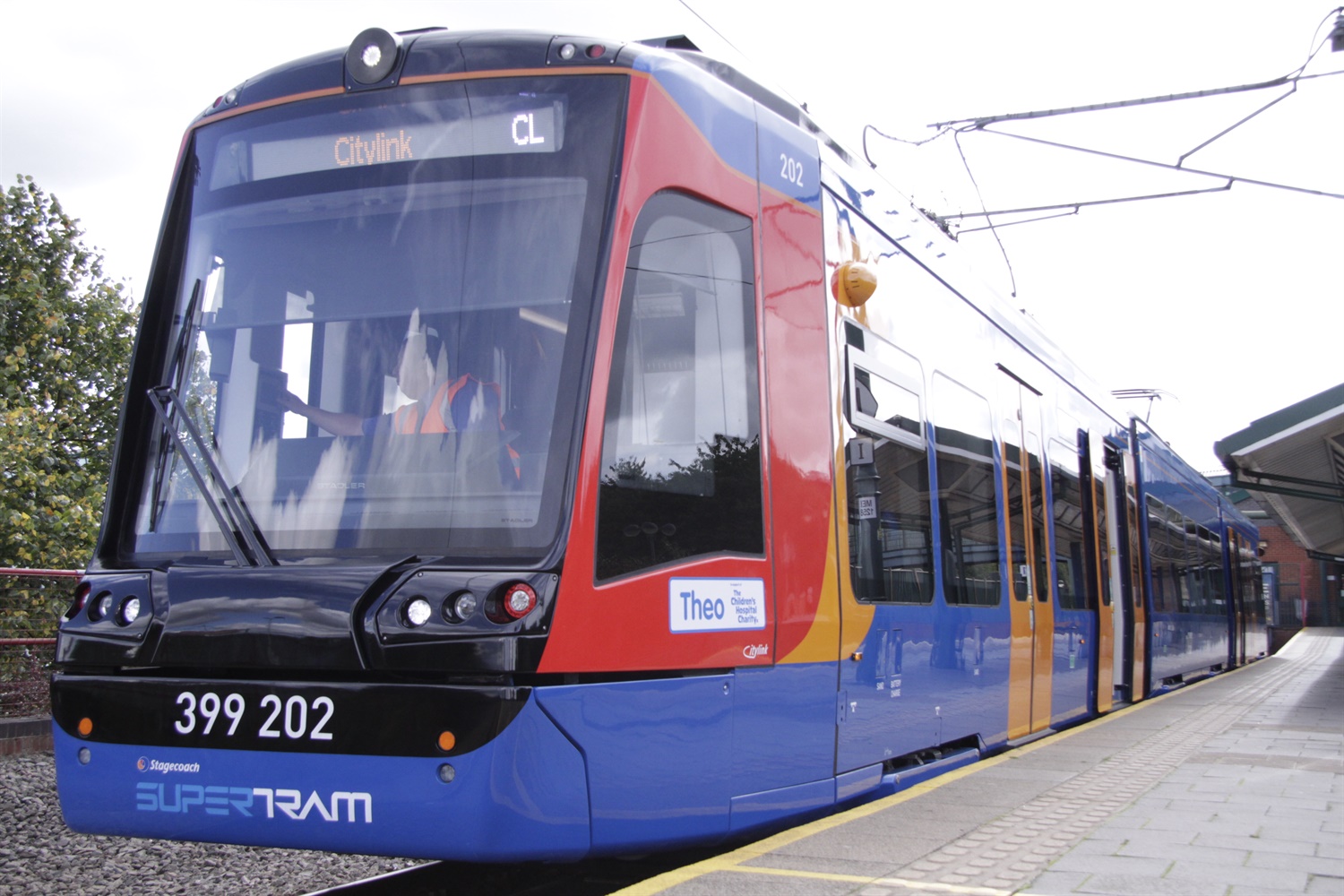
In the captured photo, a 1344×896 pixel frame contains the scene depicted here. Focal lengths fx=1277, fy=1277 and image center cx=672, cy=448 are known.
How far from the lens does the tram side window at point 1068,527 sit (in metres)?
9.61

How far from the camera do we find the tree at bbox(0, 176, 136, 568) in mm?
19828

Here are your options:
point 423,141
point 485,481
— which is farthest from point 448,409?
point 423,141

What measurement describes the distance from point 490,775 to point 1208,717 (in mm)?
8723

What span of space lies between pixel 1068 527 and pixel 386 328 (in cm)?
688

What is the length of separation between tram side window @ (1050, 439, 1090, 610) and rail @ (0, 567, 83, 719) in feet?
27.3

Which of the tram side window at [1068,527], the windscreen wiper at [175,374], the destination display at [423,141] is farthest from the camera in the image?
the tram side window at [1068,527]

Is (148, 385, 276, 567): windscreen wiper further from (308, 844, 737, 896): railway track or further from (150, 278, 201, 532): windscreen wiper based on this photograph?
(308, 844, 737, 896): railway track

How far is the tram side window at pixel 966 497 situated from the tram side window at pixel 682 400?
2.35m

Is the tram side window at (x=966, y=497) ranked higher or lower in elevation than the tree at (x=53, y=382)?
lower

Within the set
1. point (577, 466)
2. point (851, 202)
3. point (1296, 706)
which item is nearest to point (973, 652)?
point (851, 202)

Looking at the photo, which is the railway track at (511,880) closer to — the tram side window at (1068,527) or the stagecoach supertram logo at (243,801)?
the stagecoach supertram logo at (243,801)

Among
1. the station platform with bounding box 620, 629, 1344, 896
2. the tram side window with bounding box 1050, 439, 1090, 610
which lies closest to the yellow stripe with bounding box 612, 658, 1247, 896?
the station platform with bounding box 620, 629, 1344, 896

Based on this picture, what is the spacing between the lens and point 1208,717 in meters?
10.8

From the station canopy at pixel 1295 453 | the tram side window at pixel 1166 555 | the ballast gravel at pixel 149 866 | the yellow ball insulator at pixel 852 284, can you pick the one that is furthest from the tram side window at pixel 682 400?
the station canopy at pixel 1295 453
